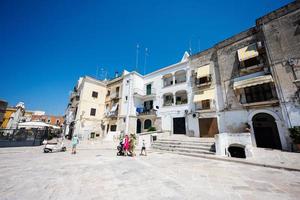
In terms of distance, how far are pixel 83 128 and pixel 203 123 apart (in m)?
20.2

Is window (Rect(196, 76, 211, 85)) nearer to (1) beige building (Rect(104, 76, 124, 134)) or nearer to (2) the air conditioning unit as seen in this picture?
(2) the air conditioning unit

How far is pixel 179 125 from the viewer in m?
17.5

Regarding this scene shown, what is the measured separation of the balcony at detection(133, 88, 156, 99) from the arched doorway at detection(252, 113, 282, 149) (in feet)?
44.8

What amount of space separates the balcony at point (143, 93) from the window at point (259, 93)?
41.2ft

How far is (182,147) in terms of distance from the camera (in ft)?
37.3

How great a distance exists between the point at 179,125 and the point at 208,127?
3.93m

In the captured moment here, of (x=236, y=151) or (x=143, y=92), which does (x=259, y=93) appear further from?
(x=143, y=92)

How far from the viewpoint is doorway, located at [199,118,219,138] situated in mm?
14184

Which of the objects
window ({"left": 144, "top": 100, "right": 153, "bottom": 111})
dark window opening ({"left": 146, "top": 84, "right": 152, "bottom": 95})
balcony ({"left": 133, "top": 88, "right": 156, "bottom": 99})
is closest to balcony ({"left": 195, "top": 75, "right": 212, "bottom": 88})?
balcony ({"left": 133, "top": 88, "right": 156, "bottom": 99})

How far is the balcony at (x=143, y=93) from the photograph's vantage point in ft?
71.1

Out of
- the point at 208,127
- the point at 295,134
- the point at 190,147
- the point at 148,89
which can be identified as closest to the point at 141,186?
the point at 190,147

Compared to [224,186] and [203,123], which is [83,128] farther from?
[224,186]

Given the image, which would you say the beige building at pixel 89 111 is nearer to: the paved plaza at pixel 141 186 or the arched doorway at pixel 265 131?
the paved plaza at pixel 141 186

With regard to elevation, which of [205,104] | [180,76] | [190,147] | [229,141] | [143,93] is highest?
[180,76]
